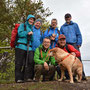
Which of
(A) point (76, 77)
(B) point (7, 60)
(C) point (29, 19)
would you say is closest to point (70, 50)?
(A) point (76, 77)

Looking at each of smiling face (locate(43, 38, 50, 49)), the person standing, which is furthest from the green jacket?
the person standing

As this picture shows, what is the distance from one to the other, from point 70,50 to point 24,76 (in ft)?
5.84

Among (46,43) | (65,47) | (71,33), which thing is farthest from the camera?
(71,33)

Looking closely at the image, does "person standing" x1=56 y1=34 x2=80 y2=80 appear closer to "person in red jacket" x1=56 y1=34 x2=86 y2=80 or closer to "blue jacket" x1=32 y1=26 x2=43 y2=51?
"person in red jacket" x1=56 y1=34 x2=86 y2=80

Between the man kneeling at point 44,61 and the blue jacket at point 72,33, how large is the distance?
1.05 meters

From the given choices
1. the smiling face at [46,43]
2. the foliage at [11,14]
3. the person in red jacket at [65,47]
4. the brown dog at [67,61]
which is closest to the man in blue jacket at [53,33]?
the person in red jacket at [65,47]

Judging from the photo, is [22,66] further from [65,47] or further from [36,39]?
[65,47]

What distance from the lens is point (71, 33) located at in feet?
17.9

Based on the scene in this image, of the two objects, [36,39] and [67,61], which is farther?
[36,39]

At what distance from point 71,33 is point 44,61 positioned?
157 cm

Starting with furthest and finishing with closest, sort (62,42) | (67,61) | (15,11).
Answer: (15,11), (62,42), (67,61)

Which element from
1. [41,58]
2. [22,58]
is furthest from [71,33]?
[22,58]

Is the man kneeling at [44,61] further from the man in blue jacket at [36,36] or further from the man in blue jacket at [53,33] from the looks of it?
the man in blue jacket at [53,33]

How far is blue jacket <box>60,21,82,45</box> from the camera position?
540cm
